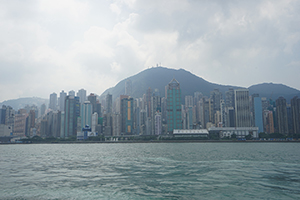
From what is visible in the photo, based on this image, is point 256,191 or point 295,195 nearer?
point 295,195

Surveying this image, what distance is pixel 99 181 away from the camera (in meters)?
23.9

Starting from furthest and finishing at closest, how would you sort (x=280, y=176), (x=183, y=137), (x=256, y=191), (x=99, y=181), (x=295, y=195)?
(x=183, y=137)
(x=280, y=176)
(x=99, y=181)
(x=256, y=191)
(x=295, y=195)

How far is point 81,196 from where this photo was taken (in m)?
18.5

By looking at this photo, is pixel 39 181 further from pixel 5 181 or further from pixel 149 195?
pixel 149 195

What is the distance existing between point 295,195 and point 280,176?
839 cm

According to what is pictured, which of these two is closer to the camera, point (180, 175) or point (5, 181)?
point (5, 181)

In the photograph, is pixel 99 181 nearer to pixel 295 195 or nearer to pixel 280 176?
pixel 295 195

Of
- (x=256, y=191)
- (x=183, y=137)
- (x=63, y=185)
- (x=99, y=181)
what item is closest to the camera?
(x=256, y=191)

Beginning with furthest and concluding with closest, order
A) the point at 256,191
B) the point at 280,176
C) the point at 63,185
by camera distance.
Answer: the point at 280,176 < the point at 63,185 < the point at 256,191

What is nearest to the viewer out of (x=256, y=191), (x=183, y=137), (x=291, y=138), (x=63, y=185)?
(x=256, y=191)

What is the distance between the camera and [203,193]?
19.1 metres

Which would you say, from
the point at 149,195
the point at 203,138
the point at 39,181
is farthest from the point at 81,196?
the point at 203,138

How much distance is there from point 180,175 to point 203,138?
6755 inches

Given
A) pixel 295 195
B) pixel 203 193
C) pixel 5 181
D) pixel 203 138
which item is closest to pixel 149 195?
pixel 203 193
